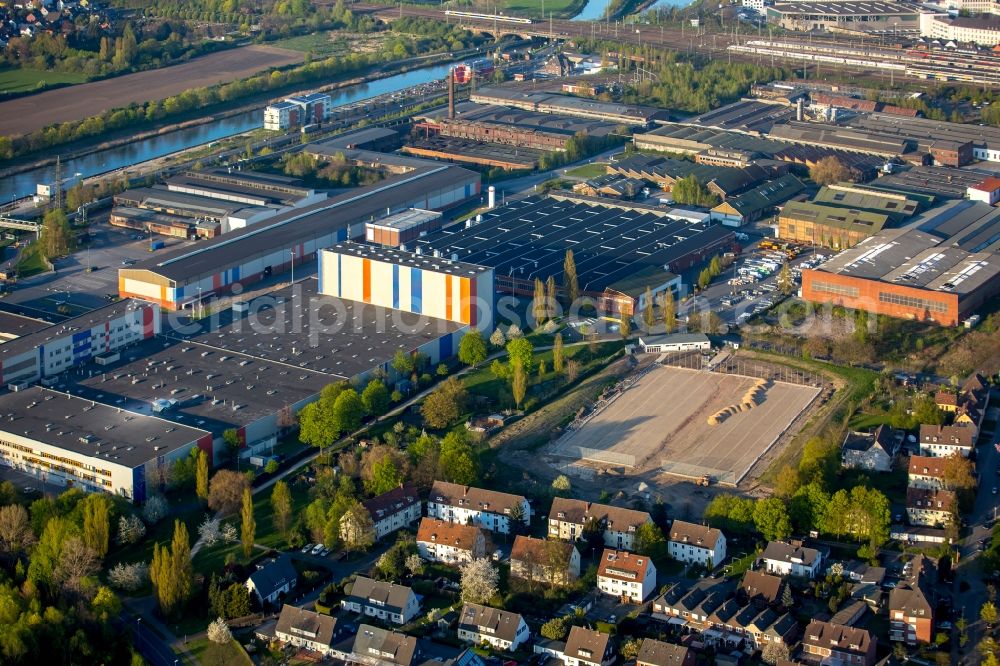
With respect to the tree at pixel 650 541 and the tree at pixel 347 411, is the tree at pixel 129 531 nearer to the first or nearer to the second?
the tree at pixel 347 411

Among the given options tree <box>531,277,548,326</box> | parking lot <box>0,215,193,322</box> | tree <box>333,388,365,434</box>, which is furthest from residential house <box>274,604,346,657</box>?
parking lot <box>0,215,193,322</box>

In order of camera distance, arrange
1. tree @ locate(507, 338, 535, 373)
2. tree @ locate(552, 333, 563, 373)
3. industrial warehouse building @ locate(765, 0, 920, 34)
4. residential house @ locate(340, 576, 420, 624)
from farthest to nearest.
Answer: industrial warehouse building @ locate(765, 0, 920, 34) < tree @ locate(552, 333, 563, 373) < tree @ locate(507, 338, 535, 373) < residential house @ locate(340, 576, 420, 624)

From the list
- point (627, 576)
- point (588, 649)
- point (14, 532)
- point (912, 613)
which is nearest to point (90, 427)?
point (14, 532)

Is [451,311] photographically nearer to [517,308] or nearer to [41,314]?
[517,308]

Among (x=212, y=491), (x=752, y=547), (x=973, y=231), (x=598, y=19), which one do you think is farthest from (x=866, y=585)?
(x=598, y=19)

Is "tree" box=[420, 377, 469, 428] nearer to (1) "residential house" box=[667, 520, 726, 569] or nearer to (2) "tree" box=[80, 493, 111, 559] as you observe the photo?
(1) "residential house" box=[667, 520, 726, 569]

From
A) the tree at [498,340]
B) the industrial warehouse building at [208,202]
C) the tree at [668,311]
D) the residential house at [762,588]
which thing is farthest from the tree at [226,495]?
the industrial warehouse building at [208,202]
